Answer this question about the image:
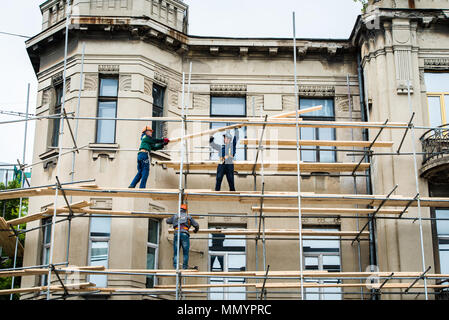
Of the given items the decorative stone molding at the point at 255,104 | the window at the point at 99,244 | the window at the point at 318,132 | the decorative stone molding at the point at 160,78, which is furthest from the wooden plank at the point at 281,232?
the decorative stone molding at the point at 160,78

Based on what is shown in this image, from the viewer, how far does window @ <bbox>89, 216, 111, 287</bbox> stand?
1977 cm

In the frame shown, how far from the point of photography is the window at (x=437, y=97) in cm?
2148

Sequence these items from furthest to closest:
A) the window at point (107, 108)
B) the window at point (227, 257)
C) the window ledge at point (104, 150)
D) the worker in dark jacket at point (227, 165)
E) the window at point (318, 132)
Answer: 1. the window at point (318, 132)
2. the window at point (107, 108)
3. the window at point (227, 257)
4. the window ledge at point (104, 150)
5. the worker in dark jacket at point (227, 165)

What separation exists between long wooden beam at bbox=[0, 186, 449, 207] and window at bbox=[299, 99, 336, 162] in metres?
3.44

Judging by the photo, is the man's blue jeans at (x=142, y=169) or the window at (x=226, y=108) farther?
the window at (x=226, y=108)

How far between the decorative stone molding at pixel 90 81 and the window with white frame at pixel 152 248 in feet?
13.8

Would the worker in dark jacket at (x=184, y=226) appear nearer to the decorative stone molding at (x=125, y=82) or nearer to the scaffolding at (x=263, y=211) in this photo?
the scaffolding at (x=263, y=211)

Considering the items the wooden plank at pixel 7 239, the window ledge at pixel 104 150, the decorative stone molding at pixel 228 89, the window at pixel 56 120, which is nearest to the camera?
the wooden plank at pixel 7 239

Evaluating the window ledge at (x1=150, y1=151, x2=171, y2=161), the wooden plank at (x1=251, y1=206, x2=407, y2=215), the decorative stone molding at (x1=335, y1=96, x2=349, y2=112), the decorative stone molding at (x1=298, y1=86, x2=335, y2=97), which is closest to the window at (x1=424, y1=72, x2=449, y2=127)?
the decorative stone molding at (x1=335, y1=96, x2=349, y2=112)
